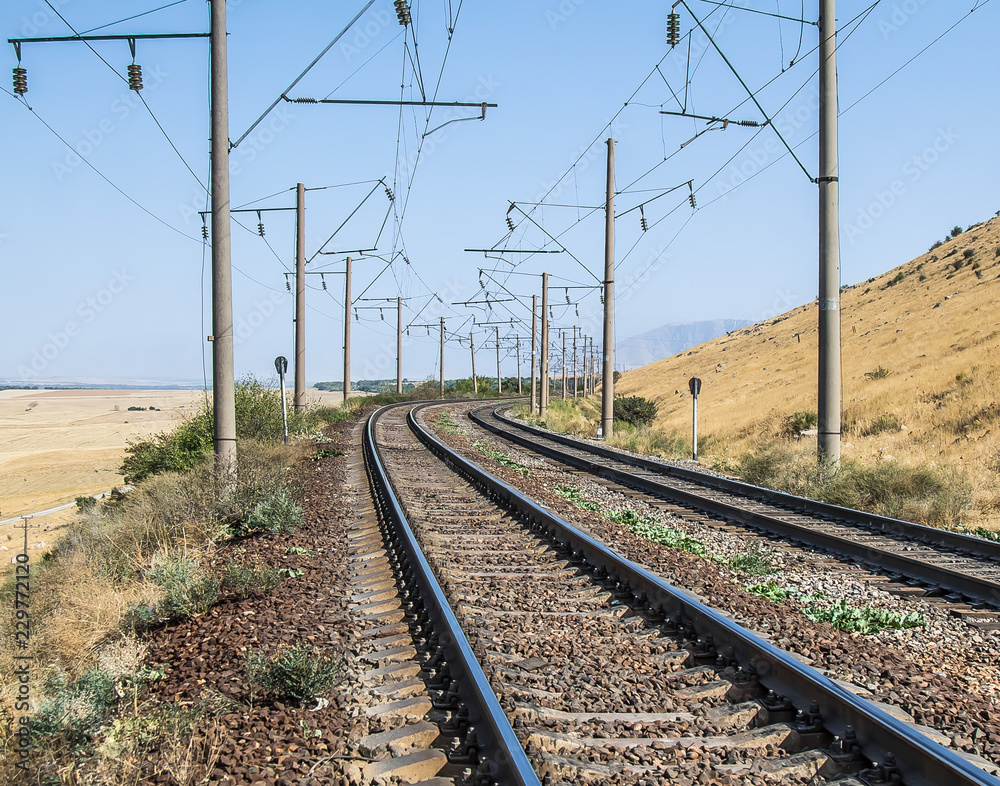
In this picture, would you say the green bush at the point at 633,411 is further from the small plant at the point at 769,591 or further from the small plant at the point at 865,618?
the small plant at the point at 865,618

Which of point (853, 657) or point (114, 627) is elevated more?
point (853, 657)

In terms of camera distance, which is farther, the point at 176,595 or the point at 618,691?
the point at 176,595

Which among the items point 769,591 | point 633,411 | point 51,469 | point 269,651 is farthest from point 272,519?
point 633,411

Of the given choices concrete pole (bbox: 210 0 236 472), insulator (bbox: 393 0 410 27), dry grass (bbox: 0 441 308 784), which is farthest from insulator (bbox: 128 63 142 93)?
dry grass (bbox: 0 441 308 784)

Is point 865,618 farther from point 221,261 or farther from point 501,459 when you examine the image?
point 501,459

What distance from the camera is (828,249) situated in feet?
50.8

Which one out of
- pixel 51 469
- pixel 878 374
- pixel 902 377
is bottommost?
pixel 51 469

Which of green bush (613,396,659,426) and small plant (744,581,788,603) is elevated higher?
green bush (613,396,659,426)

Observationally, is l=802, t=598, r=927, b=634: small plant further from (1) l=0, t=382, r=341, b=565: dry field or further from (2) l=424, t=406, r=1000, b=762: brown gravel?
(1) l=0, t=382, r=341, b=565: dry field

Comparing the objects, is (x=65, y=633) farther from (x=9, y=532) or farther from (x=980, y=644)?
(x=9, y=532)

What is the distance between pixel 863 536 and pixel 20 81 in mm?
13037

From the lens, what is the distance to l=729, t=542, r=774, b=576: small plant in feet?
29.2

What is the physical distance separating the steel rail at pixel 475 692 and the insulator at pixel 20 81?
28.6 feet

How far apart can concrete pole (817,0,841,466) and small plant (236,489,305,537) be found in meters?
9.33
